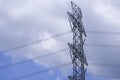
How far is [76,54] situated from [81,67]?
7.68ft

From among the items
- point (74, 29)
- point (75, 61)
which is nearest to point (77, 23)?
point (74, 29)

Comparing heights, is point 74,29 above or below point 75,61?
above

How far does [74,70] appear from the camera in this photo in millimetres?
68125

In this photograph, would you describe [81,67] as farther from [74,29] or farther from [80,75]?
[74,29]

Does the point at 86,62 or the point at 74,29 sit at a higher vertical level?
the point at 74,29

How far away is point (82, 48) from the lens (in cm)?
6769

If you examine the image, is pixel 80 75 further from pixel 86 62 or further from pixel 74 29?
pixel 74 29

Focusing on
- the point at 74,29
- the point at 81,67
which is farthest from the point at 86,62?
the point at 74,29

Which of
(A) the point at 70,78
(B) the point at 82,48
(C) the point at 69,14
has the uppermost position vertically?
(C) the point at 69,14

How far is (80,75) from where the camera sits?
220ft

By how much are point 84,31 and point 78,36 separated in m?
1.27

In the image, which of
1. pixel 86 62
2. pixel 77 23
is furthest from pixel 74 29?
pixel 86 62

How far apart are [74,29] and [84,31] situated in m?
1.71

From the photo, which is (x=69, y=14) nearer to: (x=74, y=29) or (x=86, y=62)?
(x=74, y=29)
